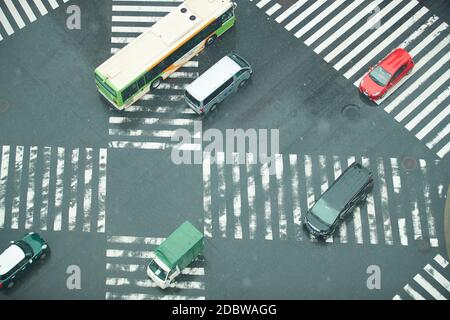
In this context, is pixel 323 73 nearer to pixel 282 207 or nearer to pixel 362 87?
pixel 362 87

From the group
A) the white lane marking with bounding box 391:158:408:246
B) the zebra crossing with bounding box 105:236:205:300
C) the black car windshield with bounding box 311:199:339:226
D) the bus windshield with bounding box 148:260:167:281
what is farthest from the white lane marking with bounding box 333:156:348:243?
the bus windshield with bounding box 148:260:167:281

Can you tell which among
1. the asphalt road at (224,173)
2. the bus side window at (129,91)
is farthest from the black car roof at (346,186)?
the bus side window at (129,91)

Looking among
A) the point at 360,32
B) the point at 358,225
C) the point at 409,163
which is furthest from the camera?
the point at 360,32

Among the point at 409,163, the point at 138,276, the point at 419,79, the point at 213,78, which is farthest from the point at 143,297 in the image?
the point at 419,79

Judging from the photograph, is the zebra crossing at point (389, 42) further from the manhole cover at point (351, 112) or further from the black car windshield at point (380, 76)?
the manhole cover at point (351, 112)

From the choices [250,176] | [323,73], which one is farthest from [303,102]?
[250,176]

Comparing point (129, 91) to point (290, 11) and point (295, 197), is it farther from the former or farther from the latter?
point (290, 11)
